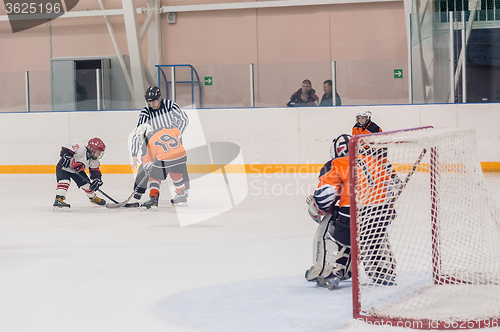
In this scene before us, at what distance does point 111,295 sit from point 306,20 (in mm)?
10017

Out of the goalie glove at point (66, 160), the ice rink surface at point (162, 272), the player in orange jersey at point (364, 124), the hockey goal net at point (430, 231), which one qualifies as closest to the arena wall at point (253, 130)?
the player in orange jersey at point (364, 124)

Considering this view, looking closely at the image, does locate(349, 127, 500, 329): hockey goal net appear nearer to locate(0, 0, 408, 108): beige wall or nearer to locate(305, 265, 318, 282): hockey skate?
locate(305, 265, 318, 282): hockey skate

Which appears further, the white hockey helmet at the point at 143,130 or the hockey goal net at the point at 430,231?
the white hockey helmet at the point at 143,130

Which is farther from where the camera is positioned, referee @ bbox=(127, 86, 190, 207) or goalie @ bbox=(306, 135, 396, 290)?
referee @ bbox=(127, 86, 190, 207)

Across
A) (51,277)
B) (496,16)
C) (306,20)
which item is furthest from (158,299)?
(306,20)

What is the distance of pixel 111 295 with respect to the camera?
271 cm

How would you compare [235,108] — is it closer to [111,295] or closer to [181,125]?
[181,125]

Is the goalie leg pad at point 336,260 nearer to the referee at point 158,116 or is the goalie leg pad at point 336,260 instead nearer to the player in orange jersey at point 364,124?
the referee at point 158,116

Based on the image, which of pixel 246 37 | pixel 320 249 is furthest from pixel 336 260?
pixel 246 37

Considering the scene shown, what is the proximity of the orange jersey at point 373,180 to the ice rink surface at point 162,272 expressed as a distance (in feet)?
1.48

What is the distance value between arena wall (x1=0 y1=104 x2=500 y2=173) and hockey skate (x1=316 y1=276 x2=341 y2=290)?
595 centimetres

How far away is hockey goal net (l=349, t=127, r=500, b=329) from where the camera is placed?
2.32 meters

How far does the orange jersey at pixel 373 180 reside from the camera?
2588 mm

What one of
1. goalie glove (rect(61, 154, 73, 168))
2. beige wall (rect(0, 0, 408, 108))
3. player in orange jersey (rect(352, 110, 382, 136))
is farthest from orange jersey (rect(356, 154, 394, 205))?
beige wall (rect(0, 0, 408, 108))
